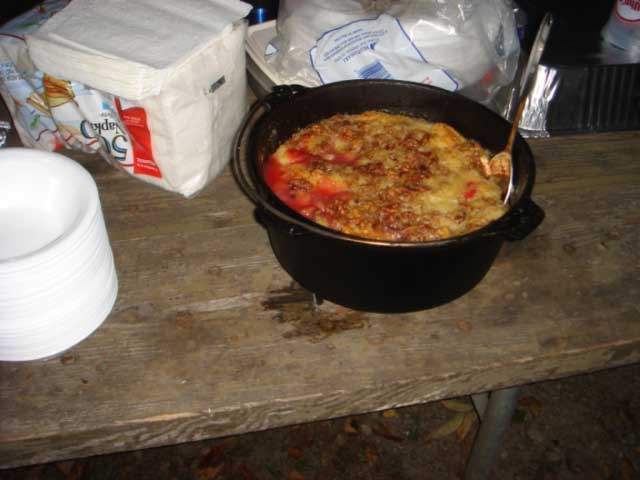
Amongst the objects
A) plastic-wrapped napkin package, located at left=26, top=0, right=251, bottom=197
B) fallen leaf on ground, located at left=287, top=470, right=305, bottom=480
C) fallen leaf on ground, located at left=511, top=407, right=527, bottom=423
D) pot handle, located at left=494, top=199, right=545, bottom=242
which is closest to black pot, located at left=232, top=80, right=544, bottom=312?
pot handle, located at left=494, top=199, right=545, bottom=242

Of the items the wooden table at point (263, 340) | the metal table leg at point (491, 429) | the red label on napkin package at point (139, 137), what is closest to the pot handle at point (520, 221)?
the wooden table at point (263, 340)

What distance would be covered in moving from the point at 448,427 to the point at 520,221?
1.12 meters

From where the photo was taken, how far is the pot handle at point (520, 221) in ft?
2.94

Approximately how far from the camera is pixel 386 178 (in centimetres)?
113

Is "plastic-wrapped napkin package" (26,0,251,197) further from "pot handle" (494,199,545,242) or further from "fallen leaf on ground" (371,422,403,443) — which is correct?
"fallen leaf on ground" (371,422,403,443)

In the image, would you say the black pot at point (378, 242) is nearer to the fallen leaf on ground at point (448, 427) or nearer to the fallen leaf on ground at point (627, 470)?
the fallen leaf on ground at point (448, 427)

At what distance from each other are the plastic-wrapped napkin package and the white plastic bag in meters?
0.21

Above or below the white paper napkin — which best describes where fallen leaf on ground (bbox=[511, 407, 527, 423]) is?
below

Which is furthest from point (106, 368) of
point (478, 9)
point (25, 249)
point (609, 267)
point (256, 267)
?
point (478, 9)

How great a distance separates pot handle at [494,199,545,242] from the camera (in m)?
0.90

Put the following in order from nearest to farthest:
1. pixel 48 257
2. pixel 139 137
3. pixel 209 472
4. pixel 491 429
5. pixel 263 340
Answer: pixel 48 257
pixel 263 340
pixel 139 137
pixel 491 429
pixel 209 472

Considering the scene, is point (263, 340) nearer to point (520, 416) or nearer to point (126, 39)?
point (126, 39)

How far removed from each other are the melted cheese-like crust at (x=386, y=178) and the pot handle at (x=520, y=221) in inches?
4.7

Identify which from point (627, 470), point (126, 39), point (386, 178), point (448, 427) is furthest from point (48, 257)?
point (627, 470)
